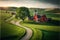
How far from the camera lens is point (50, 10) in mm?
2238

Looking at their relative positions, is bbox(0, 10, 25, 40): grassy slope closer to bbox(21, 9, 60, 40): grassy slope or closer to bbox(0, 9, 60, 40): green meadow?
bbox(0, 9, 60, 40): green meadow

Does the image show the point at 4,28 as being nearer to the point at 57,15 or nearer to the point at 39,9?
the point at 39,9

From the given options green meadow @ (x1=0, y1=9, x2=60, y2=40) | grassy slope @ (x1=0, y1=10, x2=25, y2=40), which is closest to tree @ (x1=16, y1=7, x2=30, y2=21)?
green meadow @ (x1=0, y1=9, x2=60, y2=40)

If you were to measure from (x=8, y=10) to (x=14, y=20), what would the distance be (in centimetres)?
21

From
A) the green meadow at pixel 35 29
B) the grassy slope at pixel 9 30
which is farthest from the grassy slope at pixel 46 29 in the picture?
the grassy slope at pixel 9 30

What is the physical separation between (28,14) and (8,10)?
0.36 metres

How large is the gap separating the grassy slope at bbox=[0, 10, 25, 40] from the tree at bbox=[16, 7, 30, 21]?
0.18 meters

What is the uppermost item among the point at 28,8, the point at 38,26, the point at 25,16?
the point at 28,8

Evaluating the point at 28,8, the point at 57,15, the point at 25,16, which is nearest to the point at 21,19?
the point at 25,16

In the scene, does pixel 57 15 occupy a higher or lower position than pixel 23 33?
higher

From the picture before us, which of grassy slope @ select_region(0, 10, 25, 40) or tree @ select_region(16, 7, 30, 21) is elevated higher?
tree @ select_region(16, 7, 30, 21)

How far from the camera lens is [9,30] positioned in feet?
7.36

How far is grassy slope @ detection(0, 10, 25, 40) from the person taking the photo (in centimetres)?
224

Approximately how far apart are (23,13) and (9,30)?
0.39m
